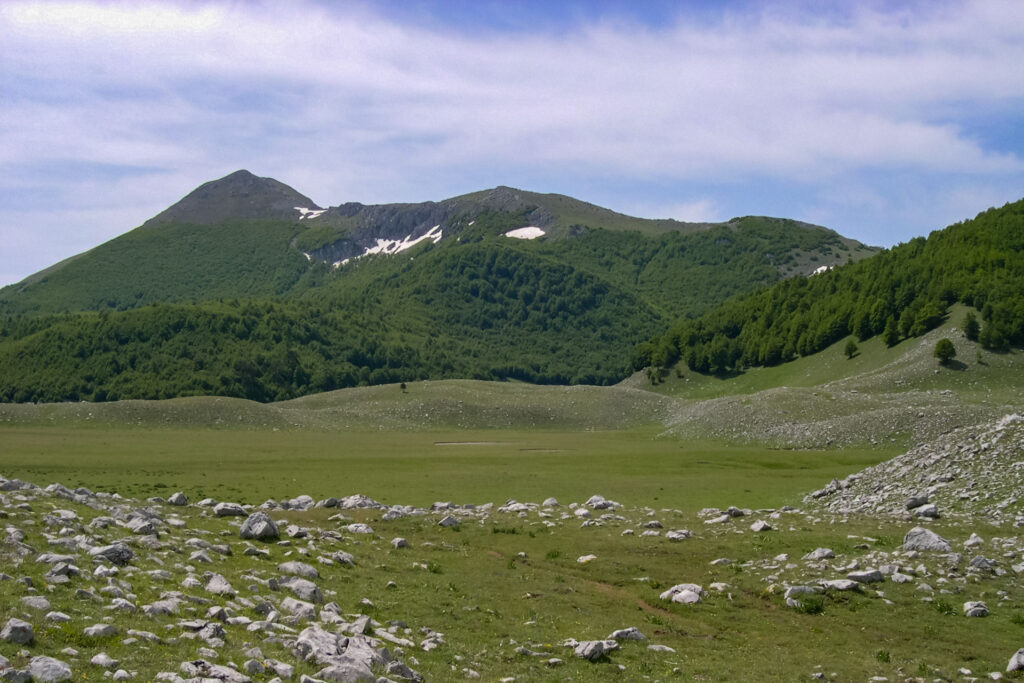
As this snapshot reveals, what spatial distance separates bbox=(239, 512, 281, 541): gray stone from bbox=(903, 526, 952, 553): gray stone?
19.5m

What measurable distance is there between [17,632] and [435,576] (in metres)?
12.2

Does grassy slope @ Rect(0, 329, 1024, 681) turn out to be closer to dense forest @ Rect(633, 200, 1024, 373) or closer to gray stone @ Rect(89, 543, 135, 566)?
gray stone @ Rect(89, 543, 135, 566)

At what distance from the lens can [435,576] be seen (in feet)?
77.0

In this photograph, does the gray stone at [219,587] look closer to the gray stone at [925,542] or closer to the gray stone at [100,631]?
the gray stone at [100,631]

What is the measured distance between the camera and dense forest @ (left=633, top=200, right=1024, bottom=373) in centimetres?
12400

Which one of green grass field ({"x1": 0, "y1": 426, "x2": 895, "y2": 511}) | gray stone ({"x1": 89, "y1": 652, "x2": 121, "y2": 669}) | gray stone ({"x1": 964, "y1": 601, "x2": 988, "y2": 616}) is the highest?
gray stone ({"x1": 89, "y1": 652, "x2": 121, "y2": 669})

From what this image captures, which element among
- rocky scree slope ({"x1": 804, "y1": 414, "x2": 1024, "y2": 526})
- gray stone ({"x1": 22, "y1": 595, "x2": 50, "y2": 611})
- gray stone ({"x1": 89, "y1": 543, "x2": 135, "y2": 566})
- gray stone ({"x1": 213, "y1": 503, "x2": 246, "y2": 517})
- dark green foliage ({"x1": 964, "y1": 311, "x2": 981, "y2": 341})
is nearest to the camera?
gray stone ({"x1": 22, "y1": 595, "x2": 50, "y2": 611})

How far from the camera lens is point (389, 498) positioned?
1735 inches

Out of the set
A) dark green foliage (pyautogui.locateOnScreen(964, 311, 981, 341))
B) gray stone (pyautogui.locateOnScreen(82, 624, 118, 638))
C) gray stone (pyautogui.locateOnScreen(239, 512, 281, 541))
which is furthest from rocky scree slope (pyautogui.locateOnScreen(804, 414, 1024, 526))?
dark green foliage (pyautogui.locateOnScreen(964, 311, 981, 341))

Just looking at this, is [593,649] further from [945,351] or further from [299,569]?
[945,351]

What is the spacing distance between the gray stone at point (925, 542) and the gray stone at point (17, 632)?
2381 cm

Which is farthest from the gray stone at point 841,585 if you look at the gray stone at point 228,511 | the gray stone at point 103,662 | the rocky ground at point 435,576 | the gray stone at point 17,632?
the gray stone at point 228,511

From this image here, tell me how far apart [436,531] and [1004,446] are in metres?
→ 24.0

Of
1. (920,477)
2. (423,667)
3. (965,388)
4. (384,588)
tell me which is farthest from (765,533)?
(965,388)
